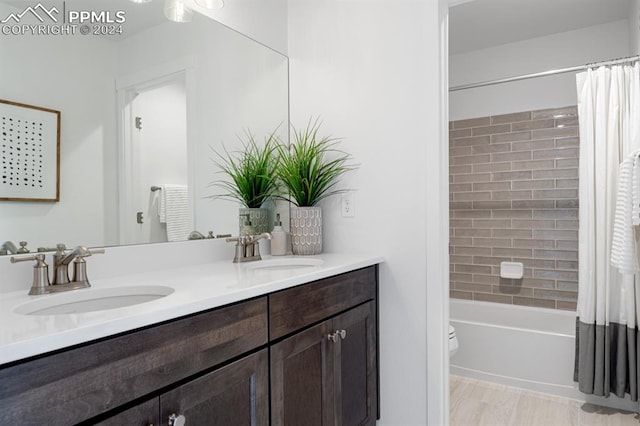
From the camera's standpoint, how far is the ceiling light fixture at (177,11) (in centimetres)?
151

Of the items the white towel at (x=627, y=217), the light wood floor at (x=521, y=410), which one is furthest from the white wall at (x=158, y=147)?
the white towel at (x=627, y=217)

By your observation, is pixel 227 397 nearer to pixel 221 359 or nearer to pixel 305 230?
pixel 221 359

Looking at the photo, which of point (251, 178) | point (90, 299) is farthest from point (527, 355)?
point (90, 299)

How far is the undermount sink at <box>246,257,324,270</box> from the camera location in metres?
1.64

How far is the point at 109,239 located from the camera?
130 centimetres

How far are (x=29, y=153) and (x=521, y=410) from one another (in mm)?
2596

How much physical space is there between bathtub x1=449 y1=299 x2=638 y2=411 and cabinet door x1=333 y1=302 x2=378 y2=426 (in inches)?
49.6

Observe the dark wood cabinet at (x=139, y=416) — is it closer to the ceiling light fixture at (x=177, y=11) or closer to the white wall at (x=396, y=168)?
the white wall at (x=396, y=168)

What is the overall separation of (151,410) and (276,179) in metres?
1.28

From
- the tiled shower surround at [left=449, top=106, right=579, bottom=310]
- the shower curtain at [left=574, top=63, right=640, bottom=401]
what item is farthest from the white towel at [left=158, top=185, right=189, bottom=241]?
the tiled shower surround at [left=449, top=106, right=579, bottom=310]

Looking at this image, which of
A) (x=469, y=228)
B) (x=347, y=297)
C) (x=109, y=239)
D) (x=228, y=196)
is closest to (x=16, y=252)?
(x=109, y=239)

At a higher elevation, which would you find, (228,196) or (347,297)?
(228,196)

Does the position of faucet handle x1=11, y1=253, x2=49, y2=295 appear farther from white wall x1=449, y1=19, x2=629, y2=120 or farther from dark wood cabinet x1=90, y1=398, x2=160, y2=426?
white wall x1=449, y1=19, x2=629, y2=120

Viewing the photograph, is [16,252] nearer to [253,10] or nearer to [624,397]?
[253,10]
